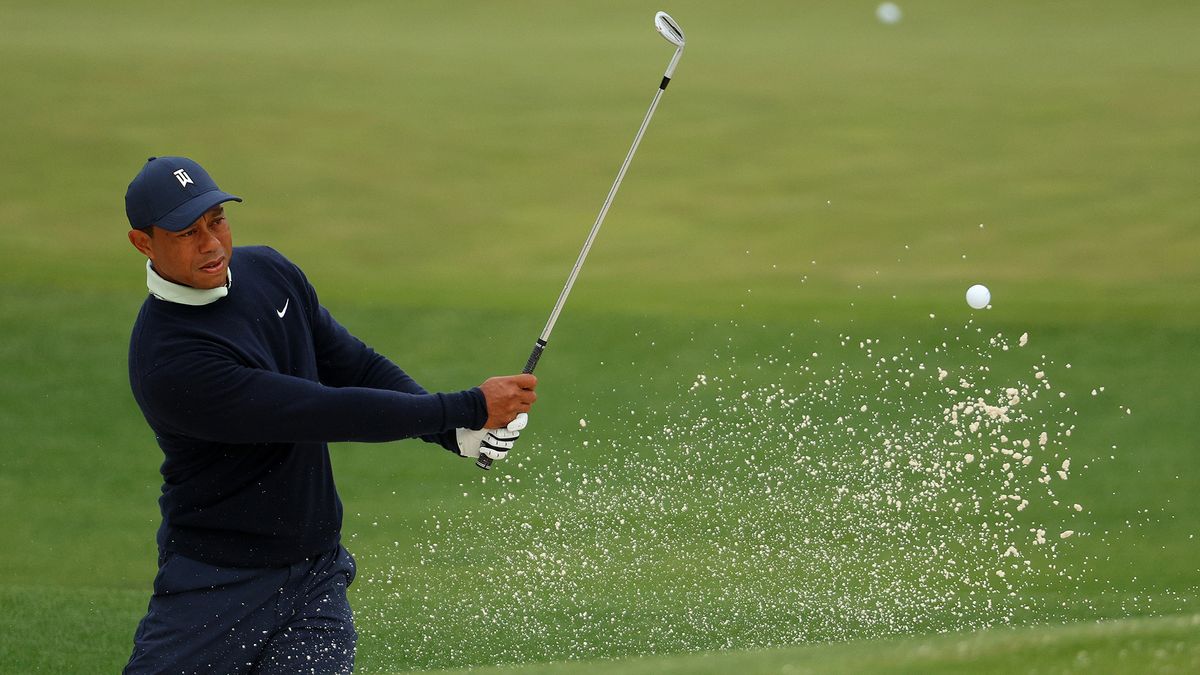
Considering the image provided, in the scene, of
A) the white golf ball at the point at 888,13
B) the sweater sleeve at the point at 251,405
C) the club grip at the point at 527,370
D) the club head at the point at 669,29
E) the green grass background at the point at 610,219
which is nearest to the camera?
the sweater sleeve at the point at 251,405

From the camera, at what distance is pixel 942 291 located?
29.1 ft

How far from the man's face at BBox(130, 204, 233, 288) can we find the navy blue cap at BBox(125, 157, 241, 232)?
0.06ft

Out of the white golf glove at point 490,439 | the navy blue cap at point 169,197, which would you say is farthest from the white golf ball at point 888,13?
the navy blue cap at point 169,197

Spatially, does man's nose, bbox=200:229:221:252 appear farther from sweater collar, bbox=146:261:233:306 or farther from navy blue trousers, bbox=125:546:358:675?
navy blue trousers, bbox=125:546:358:675

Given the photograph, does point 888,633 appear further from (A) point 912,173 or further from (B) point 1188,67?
(B) point 1188,67

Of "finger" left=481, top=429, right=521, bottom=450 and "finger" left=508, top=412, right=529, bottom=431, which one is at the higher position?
"finger" left=508, top=412, right=529, bottom=431

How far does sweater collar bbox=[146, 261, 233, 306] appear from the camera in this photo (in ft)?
11.0

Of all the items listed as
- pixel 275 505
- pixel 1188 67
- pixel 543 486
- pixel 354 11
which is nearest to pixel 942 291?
pixel 543 486

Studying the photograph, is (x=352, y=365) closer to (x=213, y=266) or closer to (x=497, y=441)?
(x=497, y=441)

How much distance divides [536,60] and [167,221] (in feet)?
33.7

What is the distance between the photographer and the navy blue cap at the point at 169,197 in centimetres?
334

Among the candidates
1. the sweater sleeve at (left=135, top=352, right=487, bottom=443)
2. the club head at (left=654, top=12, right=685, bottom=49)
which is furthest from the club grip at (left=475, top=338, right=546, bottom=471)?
the club head at (left=654, top=12, right=685, bottom=49)

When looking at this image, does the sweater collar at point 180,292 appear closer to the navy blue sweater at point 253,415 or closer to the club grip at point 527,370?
the navy blue sweater at point 253,415

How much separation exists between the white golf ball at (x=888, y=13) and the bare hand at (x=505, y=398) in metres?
10.9
